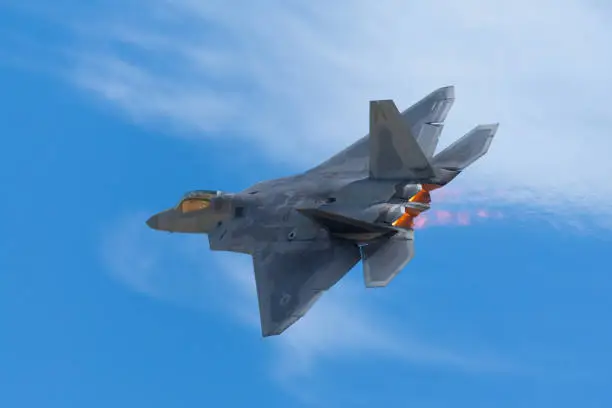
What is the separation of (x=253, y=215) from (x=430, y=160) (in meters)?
7.48

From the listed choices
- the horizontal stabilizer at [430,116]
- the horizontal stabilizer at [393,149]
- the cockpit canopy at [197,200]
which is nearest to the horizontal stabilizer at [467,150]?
the horizontal stabilizer at [430,116]

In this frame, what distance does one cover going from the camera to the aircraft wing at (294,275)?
4341cm

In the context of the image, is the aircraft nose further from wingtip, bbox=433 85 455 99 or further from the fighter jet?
wingtip, bbox=433 85 455 99

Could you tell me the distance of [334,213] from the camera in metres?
43.6

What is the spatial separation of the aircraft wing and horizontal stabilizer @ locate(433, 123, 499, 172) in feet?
16.7

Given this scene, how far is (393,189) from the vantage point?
4422 cm

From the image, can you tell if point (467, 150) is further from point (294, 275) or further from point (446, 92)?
point (294, 275)

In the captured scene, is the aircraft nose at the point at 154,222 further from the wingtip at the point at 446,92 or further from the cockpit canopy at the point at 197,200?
the wingtip at the point at 446,92

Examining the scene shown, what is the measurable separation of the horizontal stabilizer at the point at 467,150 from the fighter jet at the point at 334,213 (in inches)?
1.6

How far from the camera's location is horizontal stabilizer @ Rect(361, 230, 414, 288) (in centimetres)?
4228

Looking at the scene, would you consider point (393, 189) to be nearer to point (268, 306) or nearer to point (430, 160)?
point (430, 160)

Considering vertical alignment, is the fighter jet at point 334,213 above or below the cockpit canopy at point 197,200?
below

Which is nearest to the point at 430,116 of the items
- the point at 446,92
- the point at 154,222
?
the point at 446,92

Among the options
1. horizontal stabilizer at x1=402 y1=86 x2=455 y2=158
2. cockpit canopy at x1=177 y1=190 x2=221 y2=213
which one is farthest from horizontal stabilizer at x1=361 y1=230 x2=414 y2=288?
cockpit canopy at x1=177 y1=190 x2=221 y2=213
